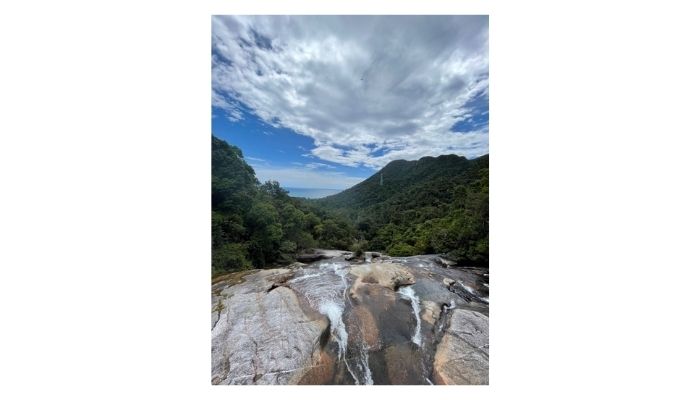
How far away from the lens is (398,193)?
4352 millimetres

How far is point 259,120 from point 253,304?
2903 mm

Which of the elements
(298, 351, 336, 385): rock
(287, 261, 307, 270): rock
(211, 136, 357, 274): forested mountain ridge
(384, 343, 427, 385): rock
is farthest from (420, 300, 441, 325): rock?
(287, 261, 307, 270): rock

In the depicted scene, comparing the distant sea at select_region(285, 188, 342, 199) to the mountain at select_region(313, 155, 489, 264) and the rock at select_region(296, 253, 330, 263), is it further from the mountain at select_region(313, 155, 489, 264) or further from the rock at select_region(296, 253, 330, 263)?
the rock at select_region(296, 253, 330, 263)

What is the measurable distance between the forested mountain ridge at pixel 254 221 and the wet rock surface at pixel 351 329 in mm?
430

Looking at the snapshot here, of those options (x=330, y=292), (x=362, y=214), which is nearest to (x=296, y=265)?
(x=330, y=292)

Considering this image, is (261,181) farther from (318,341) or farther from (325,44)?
(318,341)

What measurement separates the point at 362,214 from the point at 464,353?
2.92 m

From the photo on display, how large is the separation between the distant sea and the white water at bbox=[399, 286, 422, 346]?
85.0 inches

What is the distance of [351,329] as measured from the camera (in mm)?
3064

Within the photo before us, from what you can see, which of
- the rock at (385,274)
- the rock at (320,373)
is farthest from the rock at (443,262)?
the rock at (320,373)

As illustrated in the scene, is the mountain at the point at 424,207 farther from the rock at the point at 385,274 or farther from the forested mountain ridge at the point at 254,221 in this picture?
the rock at the point at 385,274

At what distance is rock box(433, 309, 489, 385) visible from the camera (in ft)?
8.84
